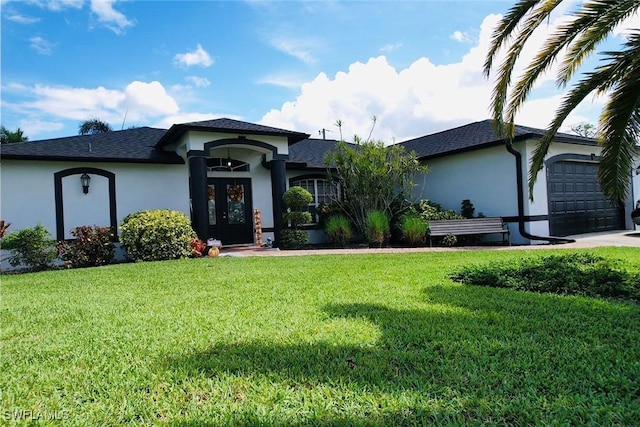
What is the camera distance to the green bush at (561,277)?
16.6ft

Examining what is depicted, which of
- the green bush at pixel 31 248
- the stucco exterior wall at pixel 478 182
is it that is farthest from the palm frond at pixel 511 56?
the green bush at pixel 31 248

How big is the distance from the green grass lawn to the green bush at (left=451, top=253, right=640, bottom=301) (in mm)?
497

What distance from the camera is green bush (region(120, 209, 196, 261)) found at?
33.7ft

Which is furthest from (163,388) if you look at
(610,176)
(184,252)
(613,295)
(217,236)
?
(217,236)

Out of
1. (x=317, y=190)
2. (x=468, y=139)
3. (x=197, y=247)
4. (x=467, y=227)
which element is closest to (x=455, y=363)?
(x=197, y=247)

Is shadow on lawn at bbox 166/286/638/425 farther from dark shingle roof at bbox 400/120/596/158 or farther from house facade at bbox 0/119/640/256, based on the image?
dark shingle roof at bbox 400/120/596/158

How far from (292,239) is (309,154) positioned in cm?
493

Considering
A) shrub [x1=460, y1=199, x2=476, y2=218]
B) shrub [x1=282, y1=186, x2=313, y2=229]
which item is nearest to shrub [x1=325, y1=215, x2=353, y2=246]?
shrub [x1=282, y1=186, x2=313, y2=229]

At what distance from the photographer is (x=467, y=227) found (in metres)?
12.7

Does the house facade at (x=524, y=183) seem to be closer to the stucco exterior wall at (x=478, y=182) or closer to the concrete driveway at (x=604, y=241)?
the stucco exterior wall at (x=478, y=182)

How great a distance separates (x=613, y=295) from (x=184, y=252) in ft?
30.8

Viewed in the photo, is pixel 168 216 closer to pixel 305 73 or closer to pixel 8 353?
pixel 305 73

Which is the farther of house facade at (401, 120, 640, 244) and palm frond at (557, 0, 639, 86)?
house facade at (401, 120, 640, 244)

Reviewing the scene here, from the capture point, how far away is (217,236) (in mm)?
13977
